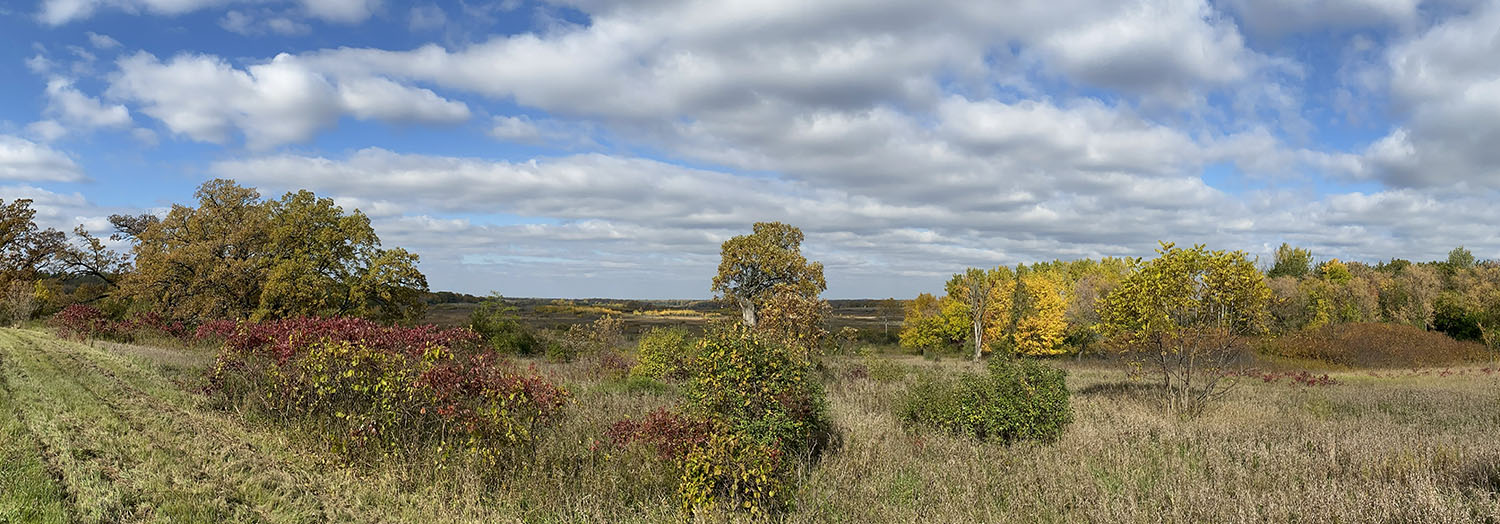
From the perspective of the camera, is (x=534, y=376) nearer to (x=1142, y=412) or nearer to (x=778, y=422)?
(x=778, y=422)

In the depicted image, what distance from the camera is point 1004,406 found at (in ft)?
34.9

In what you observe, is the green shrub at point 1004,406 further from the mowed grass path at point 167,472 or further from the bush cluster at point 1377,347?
the bush cluster at point 1377,347

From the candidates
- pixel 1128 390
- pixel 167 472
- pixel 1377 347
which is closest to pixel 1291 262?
pixel 1377 347

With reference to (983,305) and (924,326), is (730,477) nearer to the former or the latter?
(983,305)

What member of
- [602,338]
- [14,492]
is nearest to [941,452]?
[14,492]

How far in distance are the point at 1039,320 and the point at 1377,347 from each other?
17.0 meters

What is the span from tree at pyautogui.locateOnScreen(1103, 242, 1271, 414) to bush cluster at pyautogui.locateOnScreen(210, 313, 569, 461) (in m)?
11.7

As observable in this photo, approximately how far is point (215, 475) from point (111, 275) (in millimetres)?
43687

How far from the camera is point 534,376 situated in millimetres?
8031

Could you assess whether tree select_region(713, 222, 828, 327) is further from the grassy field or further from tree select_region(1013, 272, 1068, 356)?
tree select_region(1013, 272, 1068, 356)

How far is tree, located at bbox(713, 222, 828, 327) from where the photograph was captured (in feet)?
73.6

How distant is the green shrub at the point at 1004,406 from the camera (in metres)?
10.6

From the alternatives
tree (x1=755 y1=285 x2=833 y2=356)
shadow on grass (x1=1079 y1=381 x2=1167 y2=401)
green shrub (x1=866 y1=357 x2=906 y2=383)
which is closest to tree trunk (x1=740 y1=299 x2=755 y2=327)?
tree (x1=755 y1=285 x2=833 y2=356)

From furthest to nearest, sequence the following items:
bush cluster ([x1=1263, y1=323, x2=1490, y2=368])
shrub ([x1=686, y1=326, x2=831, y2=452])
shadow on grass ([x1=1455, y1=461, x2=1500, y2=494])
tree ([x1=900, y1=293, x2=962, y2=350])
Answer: tree ([x1=900, y1=293, x2=962, y2=350]) < bush cluster ([x1=1263, y1=323, x2=1490, y2=368]) < shrub ([x1=686, y1=326, x2=831, y2=452]) < shadow on grass ([x1=1455, y1=461, x2=1500, y2=494])
